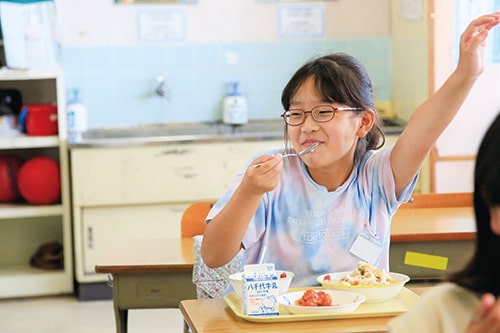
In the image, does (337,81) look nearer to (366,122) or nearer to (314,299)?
(366,122)

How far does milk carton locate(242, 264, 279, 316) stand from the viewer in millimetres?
2078

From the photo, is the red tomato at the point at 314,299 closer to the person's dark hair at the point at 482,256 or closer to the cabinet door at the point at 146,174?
the person's dark hair at the point at 482,256

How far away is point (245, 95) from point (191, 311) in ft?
11.5

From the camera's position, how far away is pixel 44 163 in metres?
5.13

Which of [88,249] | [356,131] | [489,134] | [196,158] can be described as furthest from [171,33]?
[489,134]

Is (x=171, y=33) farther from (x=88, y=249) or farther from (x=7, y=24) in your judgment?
(x=88, y=249)

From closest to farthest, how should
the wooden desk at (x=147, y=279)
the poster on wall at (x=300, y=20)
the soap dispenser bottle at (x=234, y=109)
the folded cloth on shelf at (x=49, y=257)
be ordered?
the wooden desk at (x=147, y=279) → the folded cloth on shelf at (x=49, y=257) → the soap dispenser bottle at (x=234, y=109) → the poster on wall at (x=300, y=20)

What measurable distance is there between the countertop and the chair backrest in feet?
5.26

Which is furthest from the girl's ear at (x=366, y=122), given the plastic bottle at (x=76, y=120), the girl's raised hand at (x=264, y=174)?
the plastic bottle at (x=76, y=120)

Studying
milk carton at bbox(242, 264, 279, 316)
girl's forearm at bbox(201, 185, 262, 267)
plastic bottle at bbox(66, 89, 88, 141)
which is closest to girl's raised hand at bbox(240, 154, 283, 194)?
girl's forearm at bbox(201, 185, 262, 267)

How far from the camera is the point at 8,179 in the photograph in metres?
5.19

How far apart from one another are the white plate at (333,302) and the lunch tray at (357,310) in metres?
0.01

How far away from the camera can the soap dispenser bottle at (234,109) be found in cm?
543

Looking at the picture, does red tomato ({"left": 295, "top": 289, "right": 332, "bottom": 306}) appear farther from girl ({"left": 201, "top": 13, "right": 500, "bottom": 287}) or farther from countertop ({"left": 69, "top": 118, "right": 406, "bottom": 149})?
countertop ({"left": 69, "top": 118, "right": 406, "bottom": 149})
